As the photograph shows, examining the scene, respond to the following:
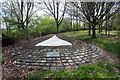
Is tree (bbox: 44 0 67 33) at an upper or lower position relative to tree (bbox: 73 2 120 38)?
upper

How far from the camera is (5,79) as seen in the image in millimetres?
2168

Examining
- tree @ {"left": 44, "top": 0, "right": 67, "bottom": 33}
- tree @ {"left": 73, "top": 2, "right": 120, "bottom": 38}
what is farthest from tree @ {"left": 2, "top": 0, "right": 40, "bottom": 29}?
tree @ {"left": 73, "top": 2, "right": 120, "bottom": 38}

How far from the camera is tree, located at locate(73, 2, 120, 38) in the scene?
6795 mm

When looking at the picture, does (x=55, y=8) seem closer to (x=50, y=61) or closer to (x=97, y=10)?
(x=97, y=10)

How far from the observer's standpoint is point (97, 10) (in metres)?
7.42

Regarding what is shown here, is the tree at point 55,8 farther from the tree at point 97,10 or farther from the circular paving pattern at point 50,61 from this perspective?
the circular paving pattern at point 50,61

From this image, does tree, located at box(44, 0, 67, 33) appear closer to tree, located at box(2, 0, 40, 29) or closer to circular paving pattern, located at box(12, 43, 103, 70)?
tree, located at box(2, 0, 40, 29)

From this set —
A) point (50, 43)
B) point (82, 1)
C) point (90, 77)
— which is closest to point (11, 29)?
point (50, 43)

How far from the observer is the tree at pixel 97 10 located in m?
6.79

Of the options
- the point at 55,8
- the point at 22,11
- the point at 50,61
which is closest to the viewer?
the point at 50,61

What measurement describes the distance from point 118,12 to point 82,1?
3.53m

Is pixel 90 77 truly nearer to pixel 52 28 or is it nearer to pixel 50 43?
pixel 50 43

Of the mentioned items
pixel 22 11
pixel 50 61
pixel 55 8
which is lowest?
pixel 50 61

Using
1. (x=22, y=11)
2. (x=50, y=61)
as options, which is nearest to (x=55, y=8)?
(x=22, y=11)
